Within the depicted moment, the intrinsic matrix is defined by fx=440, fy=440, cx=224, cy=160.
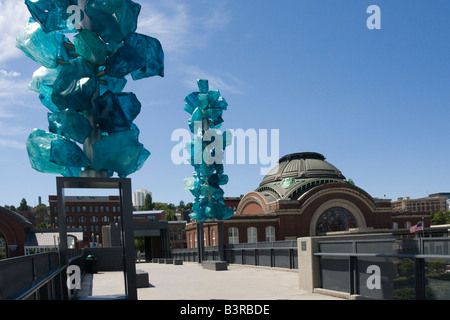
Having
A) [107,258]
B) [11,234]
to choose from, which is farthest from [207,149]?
[11,234]

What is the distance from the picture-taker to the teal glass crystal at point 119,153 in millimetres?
12617

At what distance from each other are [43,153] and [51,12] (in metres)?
4.00

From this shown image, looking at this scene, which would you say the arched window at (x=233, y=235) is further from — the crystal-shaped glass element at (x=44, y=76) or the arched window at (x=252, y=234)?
the crystal-shaped glass element at (x=44, y=76)

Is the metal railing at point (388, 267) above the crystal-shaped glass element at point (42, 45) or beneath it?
beneath

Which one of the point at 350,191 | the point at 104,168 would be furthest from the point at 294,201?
the point at 104,168

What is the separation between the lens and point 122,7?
12562 millimetres

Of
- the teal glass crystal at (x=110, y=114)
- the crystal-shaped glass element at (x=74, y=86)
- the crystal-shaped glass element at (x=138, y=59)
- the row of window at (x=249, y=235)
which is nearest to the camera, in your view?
the crystal-shaped glass element at (x=74, y=86)

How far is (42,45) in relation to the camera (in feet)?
42.1

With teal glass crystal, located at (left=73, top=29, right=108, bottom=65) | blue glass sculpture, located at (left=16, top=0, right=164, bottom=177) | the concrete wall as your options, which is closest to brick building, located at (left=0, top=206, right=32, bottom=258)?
the concrete wall

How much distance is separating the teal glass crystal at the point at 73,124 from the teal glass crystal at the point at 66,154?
231 mm

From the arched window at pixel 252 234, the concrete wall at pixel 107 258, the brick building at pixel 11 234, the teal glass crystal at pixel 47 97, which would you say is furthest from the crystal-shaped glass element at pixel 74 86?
the brick building at pixel 11 234

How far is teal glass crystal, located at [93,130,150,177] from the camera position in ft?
41.4

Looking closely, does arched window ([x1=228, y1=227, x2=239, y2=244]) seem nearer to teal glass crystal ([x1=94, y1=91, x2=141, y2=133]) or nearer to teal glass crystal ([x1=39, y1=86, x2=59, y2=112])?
teal glass crystal ([x1=39, y1=86, x2=59, y2=112])

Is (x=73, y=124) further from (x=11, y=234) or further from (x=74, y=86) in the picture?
(x=11, y=234)
